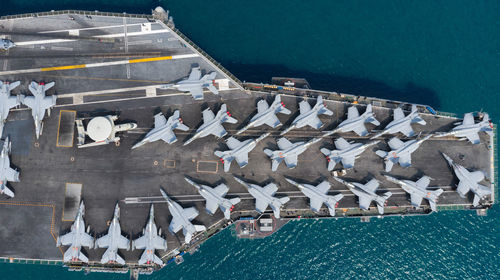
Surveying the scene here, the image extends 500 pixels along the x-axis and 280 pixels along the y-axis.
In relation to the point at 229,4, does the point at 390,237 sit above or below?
below

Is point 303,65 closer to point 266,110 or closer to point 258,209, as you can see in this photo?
point 266,110

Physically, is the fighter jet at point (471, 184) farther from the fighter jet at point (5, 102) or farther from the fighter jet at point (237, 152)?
the fighter jet at point (5, 102)

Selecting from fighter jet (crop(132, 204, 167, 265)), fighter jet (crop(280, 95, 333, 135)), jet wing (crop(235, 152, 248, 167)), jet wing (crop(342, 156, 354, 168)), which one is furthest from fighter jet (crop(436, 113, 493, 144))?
fighter jet (crop(132, 204, 167, 265))

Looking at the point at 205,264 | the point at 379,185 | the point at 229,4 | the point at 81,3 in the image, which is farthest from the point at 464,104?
the point at 81,3

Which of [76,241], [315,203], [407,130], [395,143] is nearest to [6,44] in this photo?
[76,241]

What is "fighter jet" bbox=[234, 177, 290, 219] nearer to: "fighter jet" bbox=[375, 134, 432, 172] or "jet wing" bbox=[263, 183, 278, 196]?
"jet wing" bbox=[263, 183, 278, 196]
